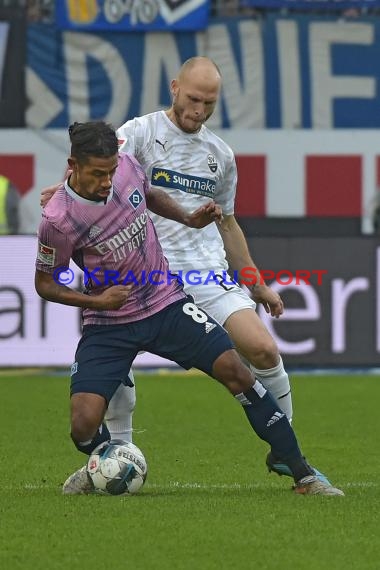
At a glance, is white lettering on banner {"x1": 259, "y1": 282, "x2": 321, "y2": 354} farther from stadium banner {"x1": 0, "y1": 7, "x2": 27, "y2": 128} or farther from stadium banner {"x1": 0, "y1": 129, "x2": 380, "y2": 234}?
stadium banner {"x1": 0, "y1": 7, "x2": 27, "y2": 128}

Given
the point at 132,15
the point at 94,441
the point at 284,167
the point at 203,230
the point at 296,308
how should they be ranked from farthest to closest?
the point at 284,167 → the point at 132,15 → the point at 296,308 → the point at 203,230 → the point at 94,441

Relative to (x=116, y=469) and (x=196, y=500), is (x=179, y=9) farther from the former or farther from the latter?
(x=196, y=500)

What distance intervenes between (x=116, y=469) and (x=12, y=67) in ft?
47.5

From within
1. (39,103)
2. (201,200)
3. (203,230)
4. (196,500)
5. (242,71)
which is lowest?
(39,103)

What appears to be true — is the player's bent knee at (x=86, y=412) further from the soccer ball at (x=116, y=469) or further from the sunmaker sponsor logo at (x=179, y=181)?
the sunmaker sponsor logo at (x=179, y=181)

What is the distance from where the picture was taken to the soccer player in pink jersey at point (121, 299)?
652cm

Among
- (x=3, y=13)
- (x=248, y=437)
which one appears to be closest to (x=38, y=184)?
(x=3, y=13)

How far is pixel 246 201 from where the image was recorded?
20828 millimetres

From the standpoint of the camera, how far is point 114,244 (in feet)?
→ 21.8

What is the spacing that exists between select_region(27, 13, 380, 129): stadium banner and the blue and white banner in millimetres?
174

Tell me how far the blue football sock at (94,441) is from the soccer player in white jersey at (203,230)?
33 centimetres

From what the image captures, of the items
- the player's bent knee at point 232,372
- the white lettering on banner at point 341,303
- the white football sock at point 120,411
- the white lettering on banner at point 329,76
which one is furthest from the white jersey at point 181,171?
the white lettering on banner at point 329,76

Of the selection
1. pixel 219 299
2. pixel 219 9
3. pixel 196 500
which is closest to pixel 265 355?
pixel 219 299

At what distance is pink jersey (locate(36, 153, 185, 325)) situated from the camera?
6.53m
